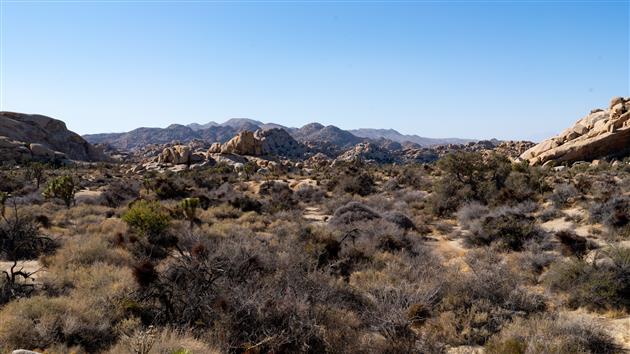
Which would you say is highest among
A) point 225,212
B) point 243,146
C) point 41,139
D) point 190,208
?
point 243,146

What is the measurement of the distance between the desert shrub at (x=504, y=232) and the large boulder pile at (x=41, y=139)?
199ft

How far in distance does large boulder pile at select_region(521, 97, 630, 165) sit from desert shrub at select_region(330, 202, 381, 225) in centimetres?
2362

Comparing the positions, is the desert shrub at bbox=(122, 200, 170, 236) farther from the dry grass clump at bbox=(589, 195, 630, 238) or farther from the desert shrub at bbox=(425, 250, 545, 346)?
the dry grass clump at bbox=(589, 195, 630, 238)

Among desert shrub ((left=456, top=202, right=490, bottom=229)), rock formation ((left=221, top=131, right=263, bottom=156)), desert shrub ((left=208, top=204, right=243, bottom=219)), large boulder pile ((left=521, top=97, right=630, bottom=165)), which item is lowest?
desert shrub ((left=208, top=204, right=243, bottom=219))

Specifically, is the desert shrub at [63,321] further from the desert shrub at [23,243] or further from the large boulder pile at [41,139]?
the large boulder pile at [41,139]

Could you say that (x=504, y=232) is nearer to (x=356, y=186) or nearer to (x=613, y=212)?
(x=613, y=212)

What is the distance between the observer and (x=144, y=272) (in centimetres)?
736

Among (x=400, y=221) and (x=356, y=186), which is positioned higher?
(x=356, y=186)

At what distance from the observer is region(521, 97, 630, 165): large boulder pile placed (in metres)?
31.6

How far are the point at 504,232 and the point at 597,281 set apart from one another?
16.5ft

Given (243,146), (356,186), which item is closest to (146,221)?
(356,186)

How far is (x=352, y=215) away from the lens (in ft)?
51.5

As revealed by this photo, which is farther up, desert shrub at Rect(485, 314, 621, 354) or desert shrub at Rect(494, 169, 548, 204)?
desert shrub at Rect(494, 169, 548, 204)

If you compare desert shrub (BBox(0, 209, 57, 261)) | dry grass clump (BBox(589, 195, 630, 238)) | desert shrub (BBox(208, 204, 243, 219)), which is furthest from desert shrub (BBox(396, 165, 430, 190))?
desert shrub (BBox(0, 209, 57, 261))
